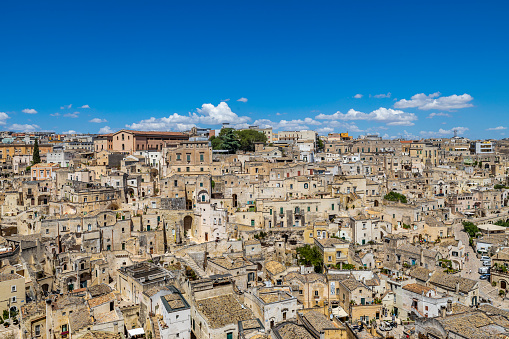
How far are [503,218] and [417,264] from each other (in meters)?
26.4

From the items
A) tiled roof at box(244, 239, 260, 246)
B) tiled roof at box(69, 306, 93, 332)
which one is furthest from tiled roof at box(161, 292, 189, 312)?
tiled roof at box(244, 239, 260, 246)

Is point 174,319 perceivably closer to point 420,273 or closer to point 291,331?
point 291,331

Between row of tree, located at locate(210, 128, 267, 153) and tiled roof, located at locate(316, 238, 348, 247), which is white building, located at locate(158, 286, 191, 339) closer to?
tiled roof, located at locate(316, 238, 348, 247)

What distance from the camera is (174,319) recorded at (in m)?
24.1

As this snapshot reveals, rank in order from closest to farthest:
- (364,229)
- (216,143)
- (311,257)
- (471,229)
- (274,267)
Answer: (274,267) < (311,257) < (364,229) < (471,229) < (216,143)

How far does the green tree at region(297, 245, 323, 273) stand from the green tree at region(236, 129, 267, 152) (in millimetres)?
37298

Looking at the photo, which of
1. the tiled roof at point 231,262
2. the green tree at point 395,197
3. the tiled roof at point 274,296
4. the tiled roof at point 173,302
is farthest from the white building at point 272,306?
the green tree at point 395,197

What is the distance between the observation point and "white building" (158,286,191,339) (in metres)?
23.9

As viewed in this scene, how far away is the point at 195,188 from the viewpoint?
47.0 meters

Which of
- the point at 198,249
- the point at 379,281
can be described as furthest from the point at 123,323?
the point at 379,281

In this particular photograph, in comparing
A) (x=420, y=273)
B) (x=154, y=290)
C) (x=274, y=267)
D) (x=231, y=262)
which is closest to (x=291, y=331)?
(x=154, y=290)

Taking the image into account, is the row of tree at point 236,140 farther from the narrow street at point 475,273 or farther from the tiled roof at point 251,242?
the narrow street at point 475,273

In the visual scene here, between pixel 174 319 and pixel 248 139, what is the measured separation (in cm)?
5434

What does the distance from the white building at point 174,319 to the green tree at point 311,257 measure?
15.2 metres
